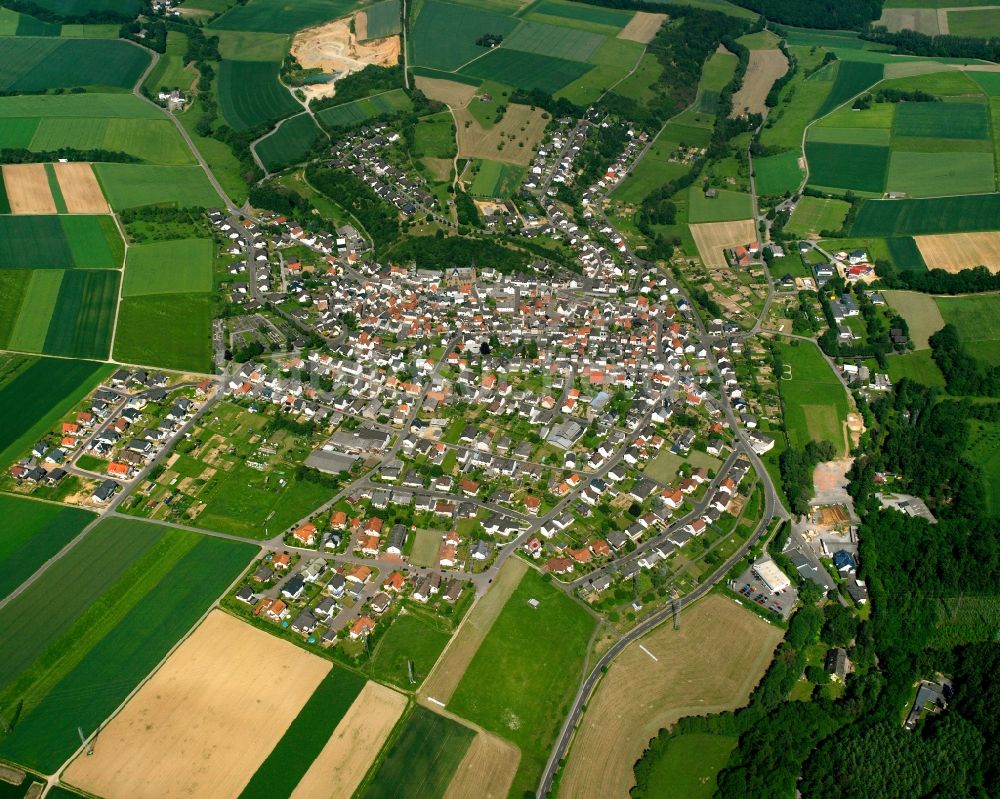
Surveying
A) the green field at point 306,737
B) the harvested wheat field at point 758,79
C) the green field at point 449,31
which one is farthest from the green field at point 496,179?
the green field at point 306,737

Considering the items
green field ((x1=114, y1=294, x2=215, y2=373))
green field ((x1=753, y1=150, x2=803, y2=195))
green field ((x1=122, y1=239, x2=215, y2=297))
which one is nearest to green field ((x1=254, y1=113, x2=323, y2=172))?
green field ((x1=122, y1=239, x2=215, y2=297))

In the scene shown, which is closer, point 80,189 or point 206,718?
point 206,718

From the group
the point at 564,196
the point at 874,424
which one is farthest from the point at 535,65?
Result: the point at 874,424

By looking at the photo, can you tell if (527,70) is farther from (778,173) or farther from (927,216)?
(927,216)

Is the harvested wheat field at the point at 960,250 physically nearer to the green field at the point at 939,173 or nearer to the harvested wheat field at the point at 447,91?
the green field at the point at 939,173

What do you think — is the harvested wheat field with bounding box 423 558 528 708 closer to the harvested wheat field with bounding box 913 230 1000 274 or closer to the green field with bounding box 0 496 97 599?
the green field with bounding box 0 496 97 599

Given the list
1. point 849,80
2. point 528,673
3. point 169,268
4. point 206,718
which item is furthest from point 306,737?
point 849,80
